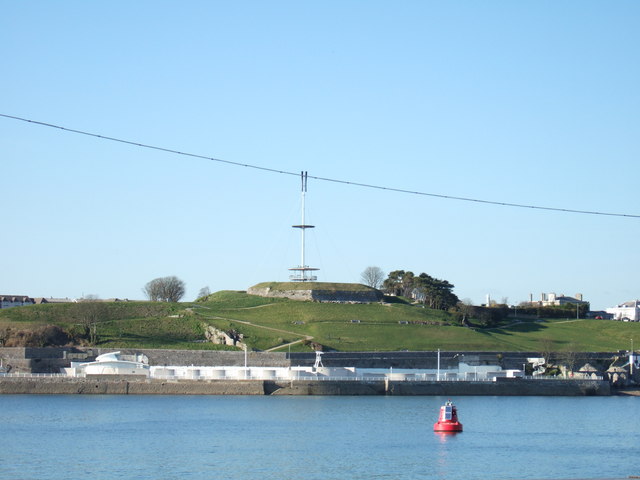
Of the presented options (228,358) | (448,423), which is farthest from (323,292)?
(448,423)

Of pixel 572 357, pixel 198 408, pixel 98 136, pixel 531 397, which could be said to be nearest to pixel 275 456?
pixel 98 136

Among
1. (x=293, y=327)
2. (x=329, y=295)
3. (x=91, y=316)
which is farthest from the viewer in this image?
(x=329, y=295)

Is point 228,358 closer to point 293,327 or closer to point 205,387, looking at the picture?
point 205,387

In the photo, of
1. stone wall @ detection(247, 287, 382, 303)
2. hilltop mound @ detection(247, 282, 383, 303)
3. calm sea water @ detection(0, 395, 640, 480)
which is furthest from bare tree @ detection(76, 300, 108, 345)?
hilltop mound @ detection(247, 282, 383, 303)

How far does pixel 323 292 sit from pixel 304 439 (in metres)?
54.3

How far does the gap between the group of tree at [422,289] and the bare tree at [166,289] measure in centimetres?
2308

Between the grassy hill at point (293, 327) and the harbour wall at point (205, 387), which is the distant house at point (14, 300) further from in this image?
the harbour wall at point (205, 387)

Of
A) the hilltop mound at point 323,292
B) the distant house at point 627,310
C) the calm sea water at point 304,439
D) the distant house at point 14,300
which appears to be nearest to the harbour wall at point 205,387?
the calm sea water at point 304,439

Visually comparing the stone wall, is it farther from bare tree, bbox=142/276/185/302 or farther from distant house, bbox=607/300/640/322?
distant house, bbox=607/300/640/322

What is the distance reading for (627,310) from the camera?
15175 centimetres

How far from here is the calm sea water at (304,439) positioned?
34812 mm

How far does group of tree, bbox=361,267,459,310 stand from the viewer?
104 metres

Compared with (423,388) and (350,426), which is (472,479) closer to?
(350,426)

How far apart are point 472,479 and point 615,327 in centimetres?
7364
